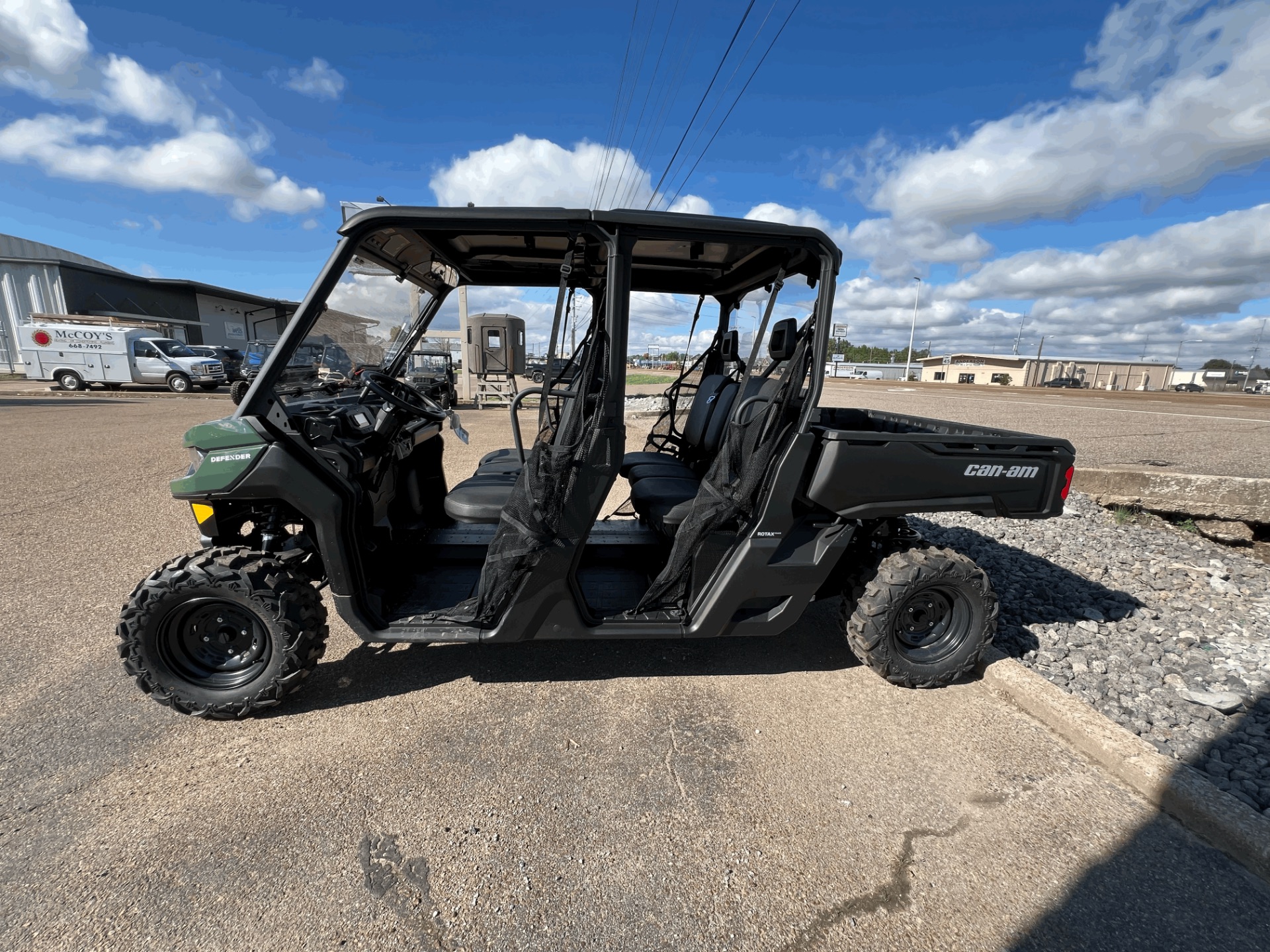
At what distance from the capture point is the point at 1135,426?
474 inches

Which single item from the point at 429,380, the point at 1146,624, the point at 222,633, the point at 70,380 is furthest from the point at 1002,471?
the point at 70,380

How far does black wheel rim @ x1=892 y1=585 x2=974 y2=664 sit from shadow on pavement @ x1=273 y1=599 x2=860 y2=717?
372 mm

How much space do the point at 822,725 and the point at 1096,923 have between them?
3.61 feet

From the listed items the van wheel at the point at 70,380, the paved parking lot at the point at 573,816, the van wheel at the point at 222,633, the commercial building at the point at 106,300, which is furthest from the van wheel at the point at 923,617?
the van wheel at the point at 70,380

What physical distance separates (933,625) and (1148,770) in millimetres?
986

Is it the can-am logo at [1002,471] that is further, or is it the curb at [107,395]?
the curb at [107,395]

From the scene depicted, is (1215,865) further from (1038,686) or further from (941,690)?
(941,690)

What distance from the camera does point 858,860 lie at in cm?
199

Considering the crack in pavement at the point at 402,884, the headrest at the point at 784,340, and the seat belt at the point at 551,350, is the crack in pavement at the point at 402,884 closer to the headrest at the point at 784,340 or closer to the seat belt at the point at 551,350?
the seat belt at the point at 551,350

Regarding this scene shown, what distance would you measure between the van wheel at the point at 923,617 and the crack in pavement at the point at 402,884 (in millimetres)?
2152

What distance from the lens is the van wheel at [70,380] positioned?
1939 cm

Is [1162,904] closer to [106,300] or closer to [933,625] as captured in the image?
[933,625]

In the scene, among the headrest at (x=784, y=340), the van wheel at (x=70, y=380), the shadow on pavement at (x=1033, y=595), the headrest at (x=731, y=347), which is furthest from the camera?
the van wheel at (x=70, y=380)

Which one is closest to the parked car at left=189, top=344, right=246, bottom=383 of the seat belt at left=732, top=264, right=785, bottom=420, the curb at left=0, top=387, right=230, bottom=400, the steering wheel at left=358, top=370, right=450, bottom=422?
the curb at left=0, top=387, right=230, bottom=400
